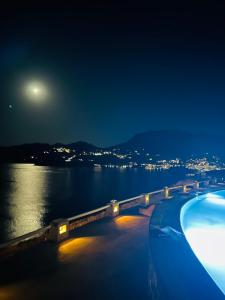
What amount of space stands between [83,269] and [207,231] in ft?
32.5

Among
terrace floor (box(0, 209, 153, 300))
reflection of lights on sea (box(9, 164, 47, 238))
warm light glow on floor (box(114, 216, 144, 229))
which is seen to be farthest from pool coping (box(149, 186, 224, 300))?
reflection of lights on sea (box(9, 164, 47, 238))

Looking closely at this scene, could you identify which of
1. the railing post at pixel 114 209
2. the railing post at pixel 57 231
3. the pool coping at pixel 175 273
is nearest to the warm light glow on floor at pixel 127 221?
the railing post at pixel 114 209

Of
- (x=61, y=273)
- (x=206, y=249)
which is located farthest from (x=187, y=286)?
(x=206, y=249)

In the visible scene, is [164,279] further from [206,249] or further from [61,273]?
[206,249]

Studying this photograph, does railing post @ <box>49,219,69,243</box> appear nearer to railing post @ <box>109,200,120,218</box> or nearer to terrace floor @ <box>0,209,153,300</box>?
terrace floor @ <box>0,209,153,300</box>

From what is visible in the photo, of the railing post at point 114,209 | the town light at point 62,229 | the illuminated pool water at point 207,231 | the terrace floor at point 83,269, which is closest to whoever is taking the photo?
the terrace floor at point 83,269

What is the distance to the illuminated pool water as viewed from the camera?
11184mm

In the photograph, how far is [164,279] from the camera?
23.1ft

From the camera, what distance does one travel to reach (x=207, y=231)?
15.6m

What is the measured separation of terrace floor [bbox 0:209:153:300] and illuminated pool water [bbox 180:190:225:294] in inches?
115

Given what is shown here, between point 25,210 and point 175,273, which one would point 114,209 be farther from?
point 25,210

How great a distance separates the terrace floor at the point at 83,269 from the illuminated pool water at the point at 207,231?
115 inches

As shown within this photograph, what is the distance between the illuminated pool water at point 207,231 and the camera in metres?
11.2

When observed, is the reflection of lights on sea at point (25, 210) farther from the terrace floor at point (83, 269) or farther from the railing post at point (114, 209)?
the terrace floor at point (83, 269)
